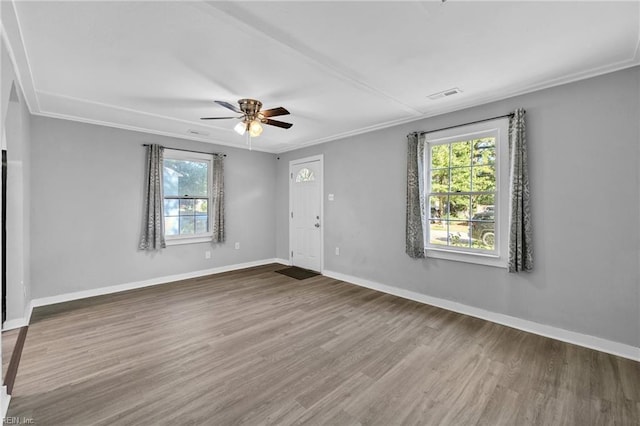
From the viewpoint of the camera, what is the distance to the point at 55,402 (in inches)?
77.5

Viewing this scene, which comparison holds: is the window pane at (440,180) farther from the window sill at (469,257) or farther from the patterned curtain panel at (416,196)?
the window sill at (469,257)

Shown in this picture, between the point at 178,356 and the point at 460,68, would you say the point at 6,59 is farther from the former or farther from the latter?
the point at 460,68

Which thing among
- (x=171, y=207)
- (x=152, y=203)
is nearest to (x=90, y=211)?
(x=152, y=203)

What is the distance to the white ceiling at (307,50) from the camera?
189 centimetres

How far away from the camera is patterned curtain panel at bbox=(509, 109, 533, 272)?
3.03 meters

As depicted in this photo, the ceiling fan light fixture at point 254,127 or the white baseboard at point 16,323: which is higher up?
the ceiling fan light fixture at point 254,127

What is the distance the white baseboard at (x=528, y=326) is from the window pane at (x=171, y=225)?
3487 millimetres

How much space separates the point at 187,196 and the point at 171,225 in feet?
1.89

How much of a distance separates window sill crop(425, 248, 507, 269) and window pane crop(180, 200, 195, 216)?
4.04m

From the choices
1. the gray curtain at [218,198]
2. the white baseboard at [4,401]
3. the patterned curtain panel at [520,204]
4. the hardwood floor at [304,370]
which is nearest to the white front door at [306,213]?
the gray curtain at [218,198]

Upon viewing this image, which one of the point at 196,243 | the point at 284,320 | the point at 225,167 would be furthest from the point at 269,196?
the point at 284,320

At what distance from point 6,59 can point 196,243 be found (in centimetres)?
346

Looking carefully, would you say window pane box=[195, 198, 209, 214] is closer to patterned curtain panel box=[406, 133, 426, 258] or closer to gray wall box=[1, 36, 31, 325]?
gray wall box=[1, 36, 31, 325]

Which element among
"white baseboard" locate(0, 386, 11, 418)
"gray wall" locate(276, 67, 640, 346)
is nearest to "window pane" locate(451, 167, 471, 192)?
"gray wall" locate(276, 67, 640, 346)
